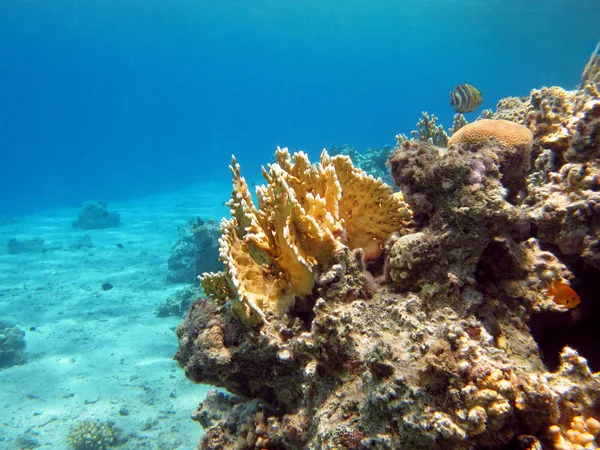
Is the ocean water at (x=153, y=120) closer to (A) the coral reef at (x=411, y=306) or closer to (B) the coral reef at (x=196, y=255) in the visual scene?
(B) the coral reef at (x=196, y=255)

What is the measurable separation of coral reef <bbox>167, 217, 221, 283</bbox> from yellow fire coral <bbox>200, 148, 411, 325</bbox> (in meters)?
12.3

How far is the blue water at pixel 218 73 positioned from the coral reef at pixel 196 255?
148ft

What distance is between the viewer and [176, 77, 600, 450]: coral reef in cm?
172

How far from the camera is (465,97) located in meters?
7.54

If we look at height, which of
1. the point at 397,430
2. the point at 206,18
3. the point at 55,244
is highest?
the point at 206,18

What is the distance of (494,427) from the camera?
161 cm

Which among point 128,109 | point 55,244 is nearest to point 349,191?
point 55,244

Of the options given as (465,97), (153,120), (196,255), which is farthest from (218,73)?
(465,97)

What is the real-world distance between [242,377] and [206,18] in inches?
4179

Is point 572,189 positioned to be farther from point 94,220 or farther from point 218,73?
point 218,73

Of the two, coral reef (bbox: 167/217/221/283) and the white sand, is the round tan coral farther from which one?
coral reef (bbox: 167/217/221/283)

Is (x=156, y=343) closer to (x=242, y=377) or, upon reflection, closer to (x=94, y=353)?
(x=94, y=353)

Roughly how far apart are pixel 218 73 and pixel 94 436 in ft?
549

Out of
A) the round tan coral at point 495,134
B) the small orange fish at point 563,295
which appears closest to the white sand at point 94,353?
the small orange fish at point 563,295
